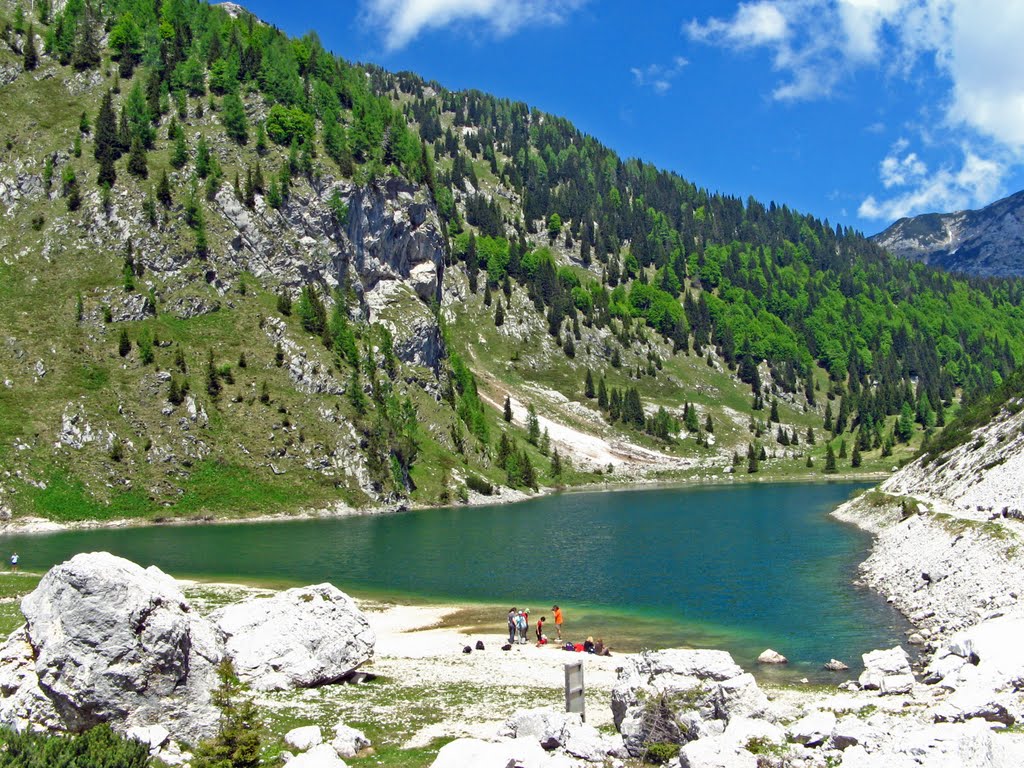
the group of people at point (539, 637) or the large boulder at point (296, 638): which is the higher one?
the large boulder at point (296, 638)

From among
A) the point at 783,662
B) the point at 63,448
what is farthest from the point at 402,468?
the point at 783,662

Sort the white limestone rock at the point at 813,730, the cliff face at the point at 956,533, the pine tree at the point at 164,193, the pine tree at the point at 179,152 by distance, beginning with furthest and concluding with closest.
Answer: the pine tree at the point at 179,152
the pine tree at the point at 164,193
the cliff face at the point at 956,533
the white limestone rock at the point at 813,730

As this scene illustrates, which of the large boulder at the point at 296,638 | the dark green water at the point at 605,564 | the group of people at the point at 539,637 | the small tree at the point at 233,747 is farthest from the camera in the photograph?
the dark green water at the point at 605,564

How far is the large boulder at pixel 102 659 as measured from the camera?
22.3m

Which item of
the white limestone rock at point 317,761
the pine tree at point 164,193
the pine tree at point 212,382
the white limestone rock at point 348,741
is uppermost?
the pine tree at point 164,193

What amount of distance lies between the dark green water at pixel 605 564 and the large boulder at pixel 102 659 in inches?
1183

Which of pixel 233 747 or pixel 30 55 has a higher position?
pixel 30 55

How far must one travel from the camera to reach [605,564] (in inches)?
3145

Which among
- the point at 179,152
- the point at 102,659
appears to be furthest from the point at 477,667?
the point at 179,152

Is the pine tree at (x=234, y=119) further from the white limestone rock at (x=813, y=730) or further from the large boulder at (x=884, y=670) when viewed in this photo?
the white limestone rock at (x=813, y=730)

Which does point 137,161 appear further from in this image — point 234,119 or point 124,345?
point 124,345

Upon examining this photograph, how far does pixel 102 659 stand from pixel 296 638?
1206 centimetres

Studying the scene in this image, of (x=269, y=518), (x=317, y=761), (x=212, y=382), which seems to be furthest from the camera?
(x=212, y=382)

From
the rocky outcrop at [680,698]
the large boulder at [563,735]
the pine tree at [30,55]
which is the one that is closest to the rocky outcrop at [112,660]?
the large boulder at [563,735]
